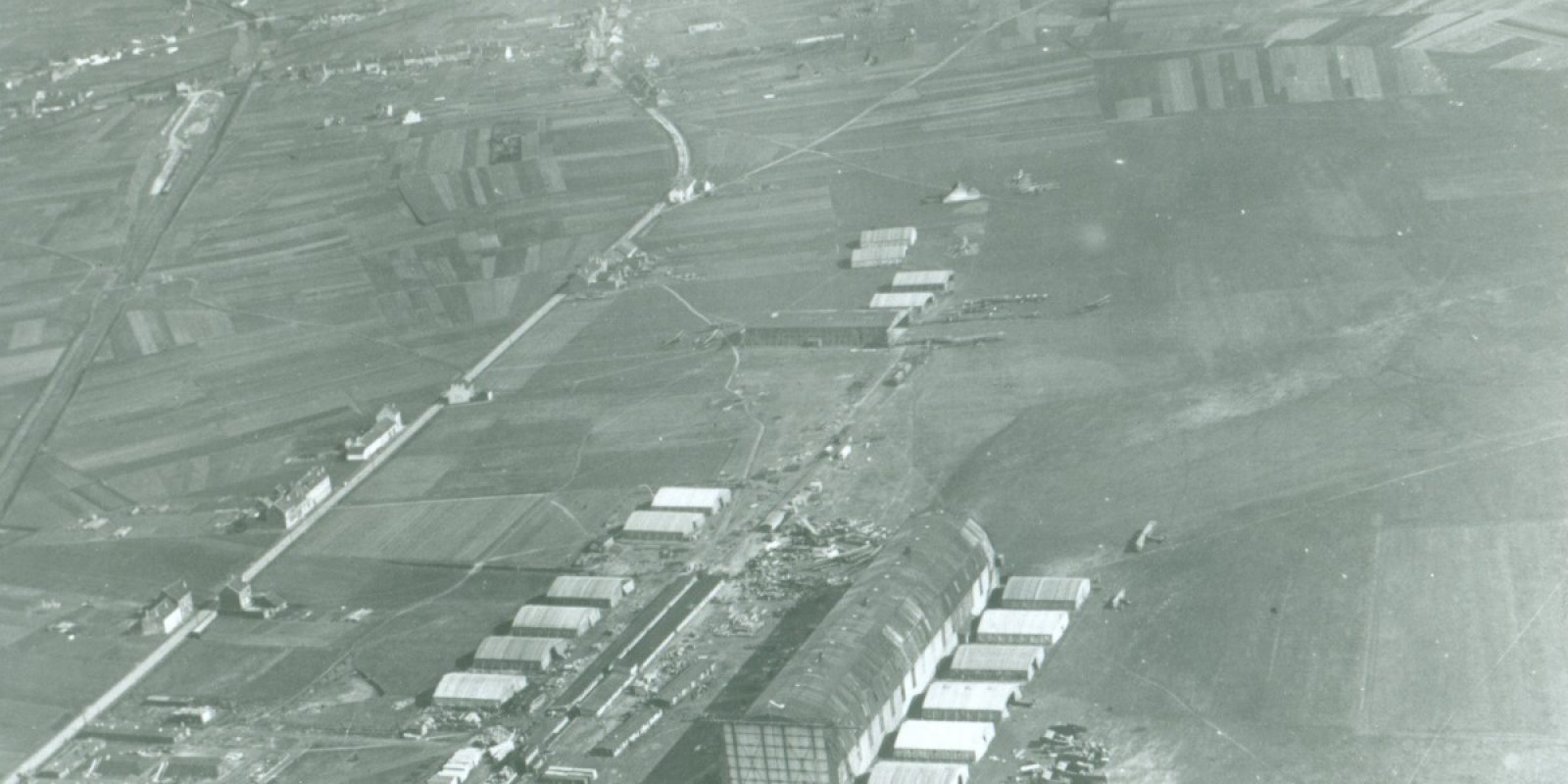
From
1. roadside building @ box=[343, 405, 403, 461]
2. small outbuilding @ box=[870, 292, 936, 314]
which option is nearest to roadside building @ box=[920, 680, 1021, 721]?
roadside building @ box=[343, 405, 403, 461]

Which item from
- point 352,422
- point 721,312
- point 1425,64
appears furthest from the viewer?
point 1425,64

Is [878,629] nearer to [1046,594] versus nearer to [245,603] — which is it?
[1046,594]

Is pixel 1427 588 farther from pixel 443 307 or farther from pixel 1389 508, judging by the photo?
pixel 443 307

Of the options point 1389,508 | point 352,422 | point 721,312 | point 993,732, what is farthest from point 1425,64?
point 993,732

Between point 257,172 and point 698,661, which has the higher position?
point 257,172

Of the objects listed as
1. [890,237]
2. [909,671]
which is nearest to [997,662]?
[909,671]

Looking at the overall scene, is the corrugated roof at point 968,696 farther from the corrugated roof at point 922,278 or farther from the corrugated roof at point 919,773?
the corrugated roof at point 922,278

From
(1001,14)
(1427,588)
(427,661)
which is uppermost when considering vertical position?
(1001,14)
